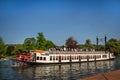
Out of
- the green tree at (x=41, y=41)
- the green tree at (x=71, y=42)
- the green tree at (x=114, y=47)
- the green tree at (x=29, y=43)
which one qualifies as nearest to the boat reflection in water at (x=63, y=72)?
the green tree at (x=41, y=41)

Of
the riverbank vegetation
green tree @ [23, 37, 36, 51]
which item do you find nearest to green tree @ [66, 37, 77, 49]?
the riverbank vegetation

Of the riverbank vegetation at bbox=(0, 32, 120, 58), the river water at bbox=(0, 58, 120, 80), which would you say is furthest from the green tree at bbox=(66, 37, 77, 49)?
the river water at bbox=(0, 58, 120, 80)

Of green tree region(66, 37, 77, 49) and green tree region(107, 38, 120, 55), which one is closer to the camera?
green tree region(66, 37, 77, 49)

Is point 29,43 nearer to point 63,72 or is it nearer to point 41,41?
point 41,41

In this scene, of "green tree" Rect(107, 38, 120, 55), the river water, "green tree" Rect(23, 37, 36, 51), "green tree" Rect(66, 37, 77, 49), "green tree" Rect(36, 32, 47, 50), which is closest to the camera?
the river water

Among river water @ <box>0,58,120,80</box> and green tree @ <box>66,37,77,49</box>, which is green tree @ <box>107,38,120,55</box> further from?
river water @ <box>0,58,120,80</box>

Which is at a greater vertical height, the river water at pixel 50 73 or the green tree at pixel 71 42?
the green tree at pixel 71 42

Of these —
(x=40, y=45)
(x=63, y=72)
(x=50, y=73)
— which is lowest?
(x=50, y=73)

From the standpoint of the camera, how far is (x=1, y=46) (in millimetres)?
146625

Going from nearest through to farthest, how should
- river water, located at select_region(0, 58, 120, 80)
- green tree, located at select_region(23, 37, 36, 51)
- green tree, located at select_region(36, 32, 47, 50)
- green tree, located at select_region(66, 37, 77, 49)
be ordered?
river water, located at select_region(0, 58, 120, 80) → green tree, located at select_region(36, 32, 47, 50) → green tree, located at select_region(23, 37, 36, 51) → green tree, located at select_region(66, 37, 77, 49)

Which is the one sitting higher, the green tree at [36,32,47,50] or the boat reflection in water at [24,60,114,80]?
the green tree at [36,32,47,50]

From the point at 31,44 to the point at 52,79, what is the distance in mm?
95955

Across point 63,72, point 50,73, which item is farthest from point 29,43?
point 50,73

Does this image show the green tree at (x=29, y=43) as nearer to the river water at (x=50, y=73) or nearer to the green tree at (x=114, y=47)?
the green tree at (x=114, y=47)
